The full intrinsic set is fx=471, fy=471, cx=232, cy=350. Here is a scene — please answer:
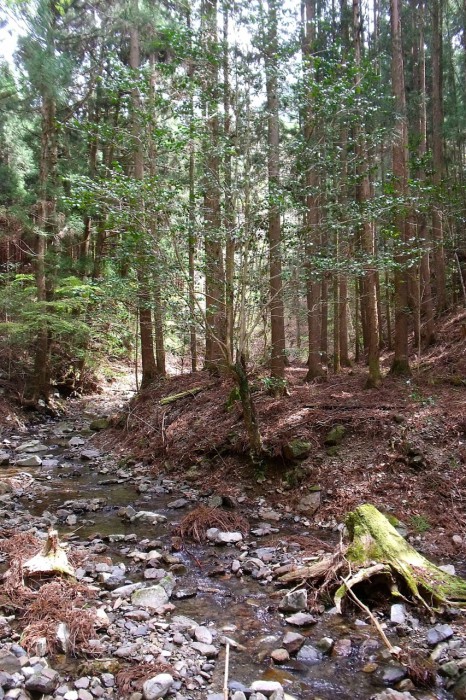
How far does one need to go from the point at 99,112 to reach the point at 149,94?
40.2 ft

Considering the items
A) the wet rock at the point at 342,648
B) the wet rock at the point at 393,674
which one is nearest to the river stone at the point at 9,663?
the wet rock at the point at 342,648

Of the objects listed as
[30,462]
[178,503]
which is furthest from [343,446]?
[30,462]

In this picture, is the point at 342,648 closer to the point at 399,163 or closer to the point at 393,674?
the point at 393,674

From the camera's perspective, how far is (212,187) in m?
8.00

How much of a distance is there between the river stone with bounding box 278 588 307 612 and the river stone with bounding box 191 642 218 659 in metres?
0.92

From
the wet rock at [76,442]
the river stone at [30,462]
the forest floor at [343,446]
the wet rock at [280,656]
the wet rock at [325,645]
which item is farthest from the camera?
the wet rock at [76,442]

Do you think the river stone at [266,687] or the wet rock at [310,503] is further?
the wet rock at [310,503]

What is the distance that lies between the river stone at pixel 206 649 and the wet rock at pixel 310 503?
3.31 meters

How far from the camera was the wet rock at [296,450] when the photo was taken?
26.0 ft

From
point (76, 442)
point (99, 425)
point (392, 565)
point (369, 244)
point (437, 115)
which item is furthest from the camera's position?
point (437, 115)

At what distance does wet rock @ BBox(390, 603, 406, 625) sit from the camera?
14.0 feet

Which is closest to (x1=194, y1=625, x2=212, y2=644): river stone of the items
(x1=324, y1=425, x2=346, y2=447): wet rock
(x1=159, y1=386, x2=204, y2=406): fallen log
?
(x1=324, y1=425, x2=346, y2=447): wet rock

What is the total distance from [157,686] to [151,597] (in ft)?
4.34

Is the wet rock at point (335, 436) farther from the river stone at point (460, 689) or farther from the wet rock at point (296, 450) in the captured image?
the river stone at point (460, 689)
